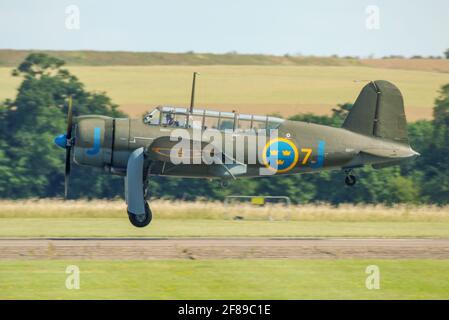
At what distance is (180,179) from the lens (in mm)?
57938

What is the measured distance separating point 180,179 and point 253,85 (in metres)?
22.2

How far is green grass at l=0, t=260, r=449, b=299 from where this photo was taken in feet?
64.1

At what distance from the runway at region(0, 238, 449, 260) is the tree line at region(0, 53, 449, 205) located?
88.0 feet

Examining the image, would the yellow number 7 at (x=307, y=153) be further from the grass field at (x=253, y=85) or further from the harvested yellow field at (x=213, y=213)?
the grass field at (x=253, y=85)

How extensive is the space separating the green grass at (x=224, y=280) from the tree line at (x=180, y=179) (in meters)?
32.4

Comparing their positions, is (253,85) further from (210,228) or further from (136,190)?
(136,190)

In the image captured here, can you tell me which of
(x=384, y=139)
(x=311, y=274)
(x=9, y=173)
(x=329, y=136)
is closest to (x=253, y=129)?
(x=329, y=136)

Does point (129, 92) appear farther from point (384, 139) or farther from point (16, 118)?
point (384, 139)

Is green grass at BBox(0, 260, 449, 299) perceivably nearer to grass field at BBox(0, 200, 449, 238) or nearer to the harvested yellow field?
grass field at BBox(0, 200, 449, 238)

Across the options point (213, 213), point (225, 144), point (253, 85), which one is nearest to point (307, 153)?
point (225, 144)

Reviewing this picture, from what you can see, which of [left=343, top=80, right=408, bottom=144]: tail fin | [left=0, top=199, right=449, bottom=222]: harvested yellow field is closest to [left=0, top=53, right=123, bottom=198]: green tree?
[left=0, top=199, right=449, bottom=222]: harvested yellow field

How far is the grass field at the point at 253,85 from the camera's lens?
7175 cm

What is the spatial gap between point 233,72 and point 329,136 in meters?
51.6
